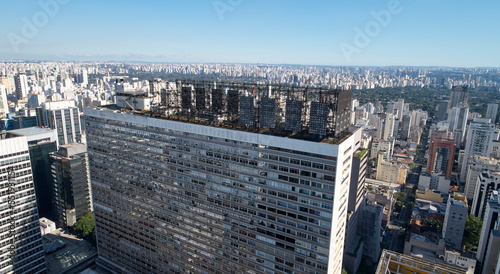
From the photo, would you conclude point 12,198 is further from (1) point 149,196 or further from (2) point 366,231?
(2) point 366,231

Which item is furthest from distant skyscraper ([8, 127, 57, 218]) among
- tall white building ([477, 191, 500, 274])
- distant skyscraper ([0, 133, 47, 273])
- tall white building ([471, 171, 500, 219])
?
tall white building ([471, 171, 500, 219])

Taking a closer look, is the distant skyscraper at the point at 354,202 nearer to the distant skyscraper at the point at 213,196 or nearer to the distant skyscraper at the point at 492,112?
the distant skyscraper at the point at 213,196

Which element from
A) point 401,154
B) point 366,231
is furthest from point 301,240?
point 401,154

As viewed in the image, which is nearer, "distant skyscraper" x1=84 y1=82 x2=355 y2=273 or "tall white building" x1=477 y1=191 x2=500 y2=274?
"distant skyscraper" x1=84 y1=82 x2=355 y2=273

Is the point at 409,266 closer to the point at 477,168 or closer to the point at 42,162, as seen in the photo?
the point at 477,168

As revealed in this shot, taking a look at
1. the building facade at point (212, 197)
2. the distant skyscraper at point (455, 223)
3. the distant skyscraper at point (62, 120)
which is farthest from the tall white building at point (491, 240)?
the distant skyscraper at point (62, 120)

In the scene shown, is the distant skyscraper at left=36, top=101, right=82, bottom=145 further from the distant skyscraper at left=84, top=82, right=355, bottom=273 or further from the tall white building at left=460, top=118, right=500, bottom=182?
the tall white building at left=460, top=118, right=500, bottom=182

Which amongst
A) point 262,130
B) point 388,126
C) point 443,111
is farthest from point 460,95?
point 262,130
